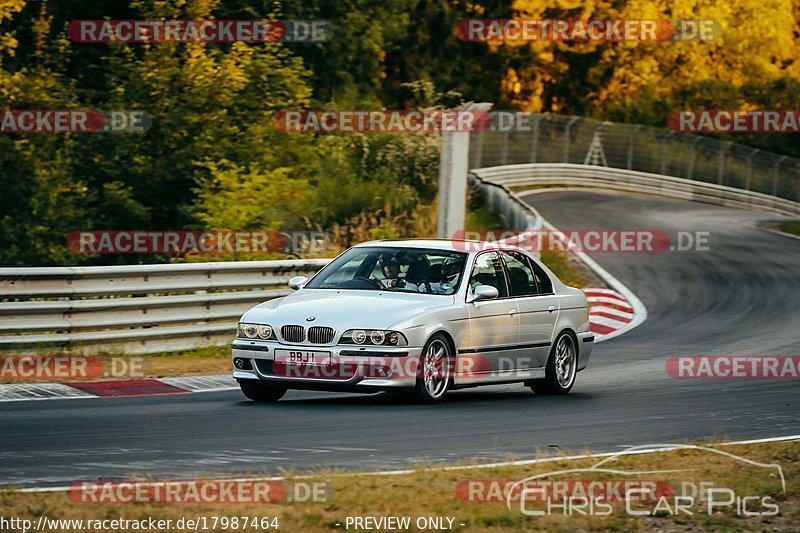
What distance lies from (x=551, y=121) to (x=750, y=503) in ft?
159

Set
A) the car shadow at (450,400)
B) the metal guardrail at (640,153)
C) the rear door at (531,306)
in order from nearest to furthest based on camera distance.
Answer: the car shadow at (450,400) < the rear door at (531,306) < the metal guardrail at (640,153)

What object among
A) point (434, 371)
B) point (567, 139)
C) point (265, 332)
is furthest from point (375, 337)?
point (567, 139)

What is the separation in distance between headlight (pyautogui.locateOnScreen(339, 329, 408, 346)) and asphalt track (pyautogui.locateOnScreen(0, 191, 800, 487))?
555 mm

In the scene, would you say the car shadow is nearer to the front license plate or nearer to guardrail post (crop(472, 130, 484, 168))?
the front license plate

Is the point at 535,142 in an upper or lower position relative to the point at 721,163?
upper

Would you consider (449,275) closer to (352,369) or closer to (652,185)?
(352,369)

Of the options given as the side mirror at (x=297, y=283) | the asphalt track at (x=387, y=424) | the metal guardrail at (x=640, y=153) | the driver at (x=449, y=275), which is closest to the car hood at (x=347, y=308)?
the driver at (x=449, y=275)

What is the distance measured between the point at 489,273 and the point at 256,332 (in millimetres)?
2488

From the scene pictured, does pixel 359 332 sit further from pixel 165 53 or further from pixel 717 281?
pixel 165 53

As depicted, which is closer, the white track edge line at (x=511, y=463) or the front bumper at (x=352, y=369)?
the white track edge line at (x=511, y=463)

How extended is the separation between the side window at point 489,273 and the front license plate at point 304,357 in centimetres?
191

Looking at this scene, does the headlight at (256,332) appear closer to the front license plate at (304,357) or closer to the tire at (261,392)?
the front license plate at (304,357)

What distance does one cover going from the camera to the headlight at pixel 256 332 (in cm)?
1201

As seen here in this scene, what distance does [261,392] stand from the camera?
12430 mm
